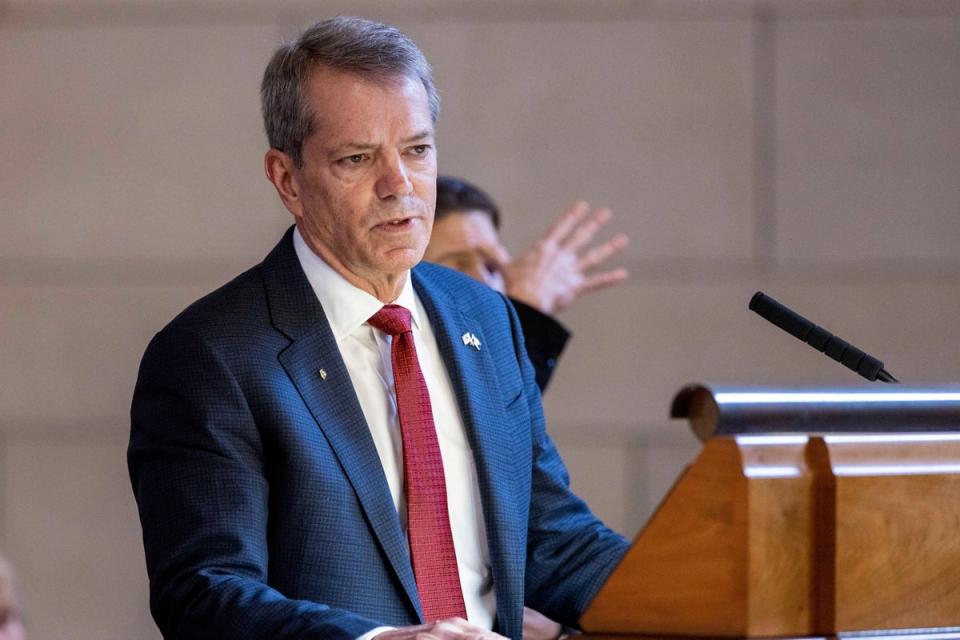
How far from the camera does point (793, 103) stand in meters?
4.48

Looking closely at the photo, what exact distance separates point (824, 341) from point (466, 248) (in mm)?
1739

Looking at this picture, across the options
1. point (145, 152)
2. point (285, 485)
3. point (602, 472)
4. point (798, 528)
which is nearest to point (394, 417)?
point (285, 485)

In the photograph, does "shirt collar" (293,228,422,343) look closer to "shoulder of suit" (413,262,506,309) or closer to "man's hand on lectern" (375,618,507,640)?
"shoulder of suit" (413,262,506,309)

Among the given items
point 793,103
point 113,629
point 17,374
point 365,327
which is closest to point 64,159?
point 17,374

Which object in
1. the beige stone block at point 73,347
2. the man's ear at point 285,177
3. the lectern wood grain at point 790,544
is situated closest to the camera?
the lectern wood grain at point 790,544

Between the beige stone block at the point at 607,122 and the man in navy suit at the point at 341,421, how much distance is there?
2.12m

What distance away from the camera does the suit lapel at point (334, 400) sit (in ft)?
6.68

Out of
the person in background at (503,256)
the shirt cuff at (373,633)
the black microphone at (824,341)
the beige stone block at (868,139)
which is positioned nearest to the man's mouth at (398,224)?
the black microphone at (824,341)

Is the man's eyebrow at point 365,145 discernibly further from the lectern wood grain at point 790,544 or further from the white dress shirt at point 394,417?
the lectern wood grain at point 790,544

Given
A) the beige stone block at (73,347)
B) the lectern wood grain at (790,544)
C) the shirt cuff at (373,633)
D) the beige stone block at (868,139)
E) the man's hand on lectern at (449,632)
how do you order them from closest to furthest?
the lectern wood grain at (790,544), the man's hand on lectern at (449,632), the shirt cuff at (373,633), the beige stone block at (868,139), the beige stone block at (73,347)

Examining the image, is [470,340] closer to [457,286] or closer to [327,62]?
[457,286]

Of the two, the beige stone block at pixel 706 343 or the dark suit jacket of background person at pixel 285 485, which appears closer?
the dark suit jacket of background person at pixel 285 485

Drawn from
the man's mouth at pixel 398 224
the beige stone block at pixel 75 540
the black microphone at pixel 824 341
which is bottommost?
the beige stone block at pixel 75 540

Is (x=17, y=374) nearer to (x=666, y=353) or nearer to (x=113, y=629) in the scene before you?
(x=113, y=629)
